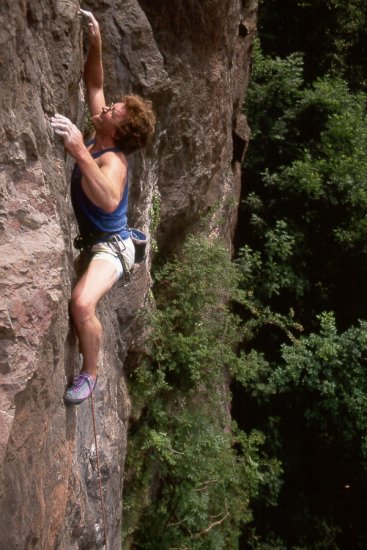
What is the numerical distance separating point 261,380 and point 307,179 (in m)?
2.80

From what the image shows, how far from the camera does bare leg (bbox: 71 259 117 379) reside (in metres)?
3.66

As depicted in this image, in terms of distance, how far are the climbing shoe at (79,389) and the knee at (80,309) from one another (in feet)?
1.11

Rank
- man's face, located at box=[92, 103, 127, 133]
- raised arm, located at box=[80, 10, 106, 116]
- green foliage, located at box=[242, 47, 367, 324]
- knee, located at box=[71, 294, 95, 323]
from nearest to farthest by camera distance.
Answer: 1. knee, located at box=[71, 294, 95, 323]
2. man's face, located at box=[92, 103, 127, 133]
3. raised arm, located at box=[80, 10, 106, 116]
4. green foliage, located at box=[242, 47, 367, 324]

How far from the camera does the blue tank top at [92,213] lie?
378 centimetres

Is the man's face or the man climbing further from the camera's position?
the man's face

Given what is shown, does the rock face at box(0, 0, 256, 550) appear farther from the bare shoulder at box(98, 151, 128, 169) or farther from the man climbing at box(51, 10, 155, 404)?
the bare shoulder at box(98, 151, 128, 169)

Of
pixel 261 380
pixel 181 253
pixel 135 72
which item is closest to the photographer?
pixel 135 72

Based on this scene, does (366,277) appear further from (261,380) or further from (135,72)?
(135,72)

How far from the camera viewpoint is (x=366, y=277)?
11.1 m

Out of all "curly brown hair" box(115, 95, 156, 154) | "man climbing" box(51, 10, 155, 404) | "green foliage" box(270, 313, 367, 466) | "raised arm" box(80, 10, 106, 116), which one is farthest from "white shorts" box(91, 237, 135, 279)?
"green foliage" box(270, 313, 367, 466)

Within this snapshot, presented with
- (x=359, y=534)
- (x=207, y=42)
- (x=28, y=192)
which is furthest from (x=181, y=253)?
(x=359, y=534)

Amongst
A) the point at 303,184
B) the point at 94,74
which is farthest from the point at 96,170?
the point at 303,184

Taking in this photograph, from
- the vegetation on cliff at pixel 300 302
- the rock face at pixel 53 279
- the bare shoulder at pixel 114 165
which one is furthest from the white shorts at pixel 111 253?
the vegetation on cliff at pixel 300 302

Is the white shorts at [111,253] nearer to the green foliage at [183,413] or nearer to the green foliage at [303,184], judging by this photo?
the green foliage at [183,413]
